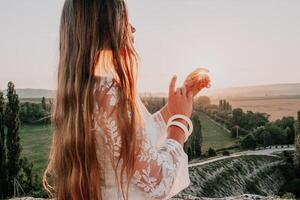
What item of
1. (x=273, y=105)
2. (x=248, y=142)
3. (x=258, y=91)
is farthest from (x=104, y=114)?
(x=248, y=142)

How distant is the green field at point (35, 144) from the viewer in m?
7.07

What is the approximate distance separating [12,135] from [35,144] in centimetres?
38

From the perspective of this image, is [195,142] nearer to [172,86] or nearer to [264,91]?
[264,91]

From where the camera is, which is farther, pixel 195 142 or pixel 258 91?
pixel 258 91

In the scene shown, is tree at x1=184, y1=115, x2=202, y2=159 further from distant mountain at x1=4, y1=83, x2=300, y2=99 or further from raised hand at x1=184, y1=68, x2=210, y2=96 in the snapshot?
raised hand at x1=184, y1=68, x2=210, y2=96

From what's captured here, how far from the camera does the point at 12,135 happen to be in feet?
24.1

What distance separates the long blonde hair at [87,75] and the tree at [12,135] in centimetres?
640

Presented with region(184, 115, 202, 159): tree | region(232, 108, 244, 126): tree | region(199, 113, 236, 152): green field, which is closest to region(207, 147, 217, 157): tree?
region(199, 113, 236, 152): green field

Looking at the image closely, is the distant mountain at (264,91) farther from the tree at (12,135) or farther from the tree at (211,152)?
the tree at (12,135)

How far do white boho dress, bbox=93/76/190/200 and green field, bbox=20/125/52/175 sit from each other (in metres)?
5.78

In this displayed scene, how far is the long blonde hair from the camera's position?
1.00 metres

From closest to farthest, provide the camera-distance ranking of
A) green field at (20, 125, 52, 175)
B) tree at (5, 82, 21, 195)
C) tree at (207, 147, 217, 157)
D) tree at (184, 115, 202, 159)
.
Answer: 1. green field at (20, 125, 52, 175)
2. tree at (5, 82, 21, 195)
3. tree at (184, 115, 202, 159)
4. tree at (207, 147, 217, 157)

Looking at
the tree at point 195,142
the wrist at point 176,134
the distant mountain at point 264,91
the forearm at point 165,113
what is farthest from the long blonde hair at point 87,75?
the distant mountain at point 264,91

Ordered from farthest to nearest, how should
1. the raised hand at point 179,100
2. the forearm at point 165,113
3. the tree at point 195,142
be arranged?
the tree at point 195,142 → the forearm at point 165,113 → the raised hand at point 179,100
